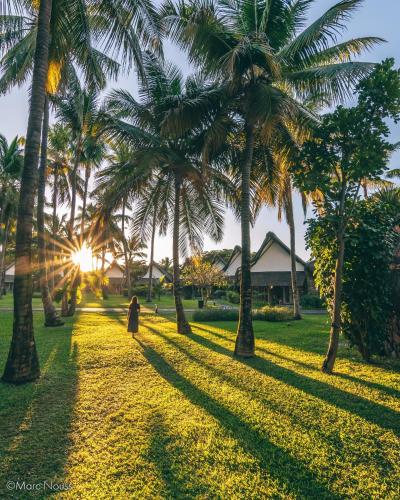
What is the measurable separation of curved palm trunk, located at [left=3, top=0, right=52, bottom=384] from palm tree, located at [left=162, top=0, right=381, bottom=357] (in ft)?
11.7

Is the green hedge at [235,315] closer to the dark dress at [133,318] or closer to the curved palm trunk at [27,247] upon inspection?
the dark dress at [133,318]

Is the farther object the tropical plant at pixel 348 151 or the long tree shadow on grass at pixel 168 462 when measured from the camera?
the tropical plant at pixel 348 151

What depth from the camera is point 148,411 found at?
452 centimetres

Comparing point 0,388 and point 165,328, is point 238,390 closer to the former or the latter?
point 0,388

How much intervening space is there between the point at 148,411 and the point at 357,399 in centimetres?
353

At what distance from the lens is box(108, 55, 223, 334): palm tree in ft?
31.7

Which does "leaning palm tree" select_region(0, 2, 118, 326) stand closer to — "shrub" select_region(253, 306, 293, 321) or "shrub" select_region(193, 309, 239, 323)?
"shrub" select_region(193, 309, 239, 323)

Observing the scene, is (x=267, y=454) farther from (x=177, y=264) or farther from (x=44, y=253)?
(x=44, y=253)

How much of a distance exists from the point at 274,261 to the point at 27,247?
22.2 meters

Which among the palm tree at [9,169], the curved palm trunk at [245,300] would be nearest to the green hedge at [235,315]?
the curved palm trunk at [245,300]

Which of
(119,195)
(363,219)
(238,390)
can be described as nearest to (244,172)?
(363,219)

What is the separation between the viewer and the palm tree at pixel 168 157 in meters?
9.66

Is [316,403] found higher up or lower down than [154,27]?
lower down

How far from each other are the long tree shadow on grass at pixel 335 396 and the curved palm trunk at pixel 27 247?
480 cm
